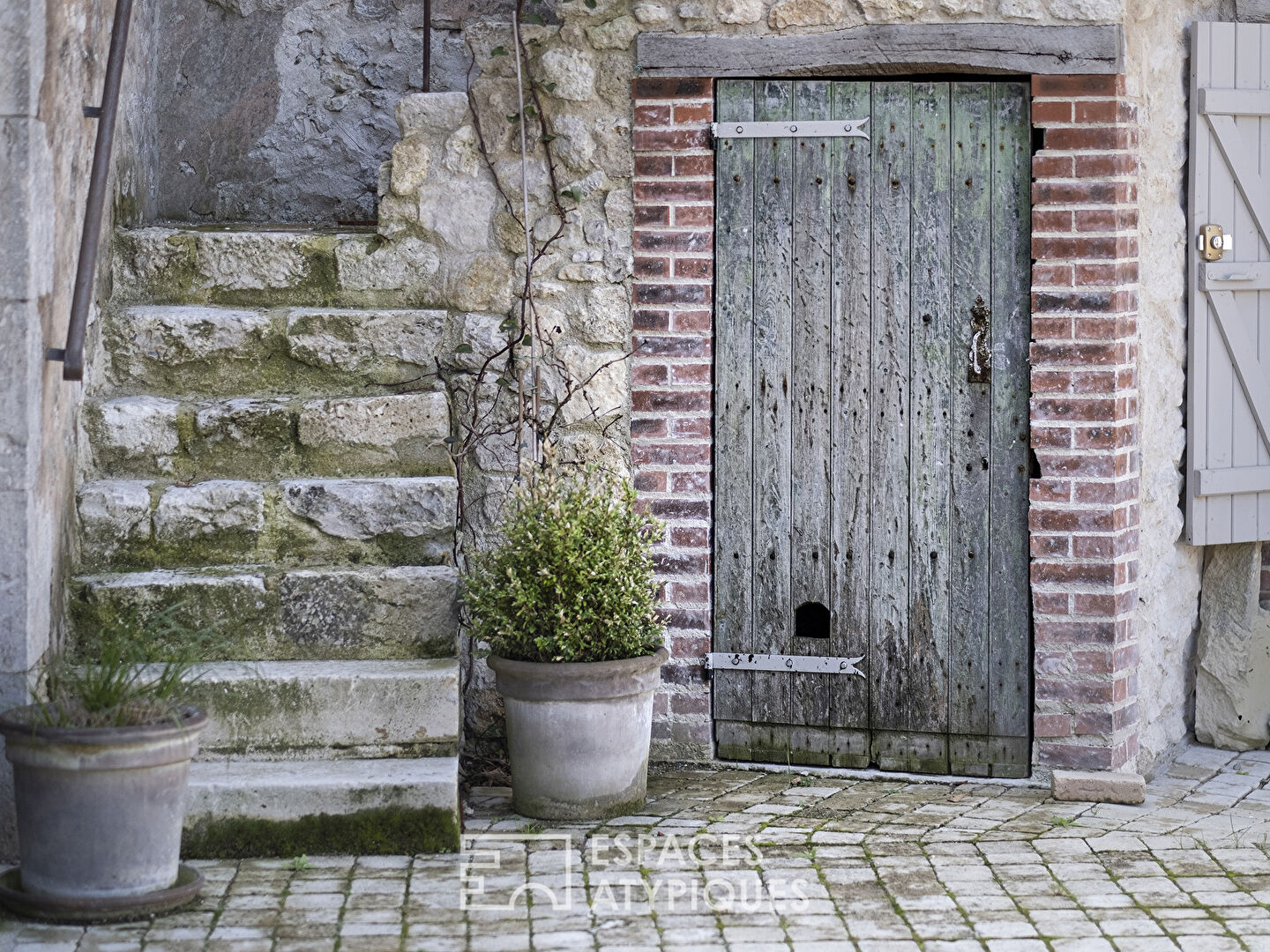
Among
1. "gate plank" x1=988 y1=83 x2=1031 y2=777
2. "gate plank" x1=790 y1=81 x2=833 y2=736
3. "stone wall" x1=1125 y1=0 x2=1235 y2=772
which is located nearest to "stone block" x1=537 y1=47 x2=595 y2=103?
"gate plank" x1=790 y1=81 x2=833 y2=736

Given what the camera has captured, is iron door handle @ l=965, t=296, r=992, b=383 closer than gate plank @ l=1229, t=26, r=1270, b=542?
Yes

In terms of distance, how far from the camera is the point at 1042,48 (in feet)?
15.1

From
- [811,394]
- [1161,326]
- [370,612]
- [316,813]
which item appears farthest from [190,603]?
[1161,326]

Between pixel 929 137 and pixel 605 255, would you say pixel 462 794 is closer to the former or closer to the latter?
pixel 605 255

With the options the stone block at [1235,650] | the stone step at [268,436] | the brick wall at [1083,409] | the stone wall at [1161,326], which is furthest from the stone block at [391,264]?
the stone block at [1235,650]

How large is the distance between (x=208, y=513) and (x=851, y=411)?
196 cm

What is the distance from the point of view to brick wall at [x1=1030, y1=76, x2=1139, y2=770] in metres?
4.61

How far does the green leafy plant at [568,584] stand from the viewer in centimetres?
425

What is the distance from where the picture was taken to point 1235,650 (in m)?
5.36

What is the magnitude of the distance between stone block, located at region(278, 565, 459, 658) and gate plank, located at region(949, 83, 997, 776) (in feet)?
5.19

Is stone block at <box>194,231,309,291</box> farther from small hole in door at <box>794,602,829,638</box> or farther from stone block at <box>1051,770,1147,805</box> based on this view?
stone block at <box>1051,770,1147,805</box>

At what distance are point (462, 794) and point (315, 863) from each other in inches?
Answer: 26.5

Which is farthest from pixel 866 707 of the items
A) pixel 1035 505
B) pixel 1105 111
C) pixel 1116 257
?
pixel 1105 111

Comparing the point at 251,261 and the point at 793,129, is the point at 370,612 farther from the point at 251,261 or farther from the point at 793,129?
the point at 793,129
